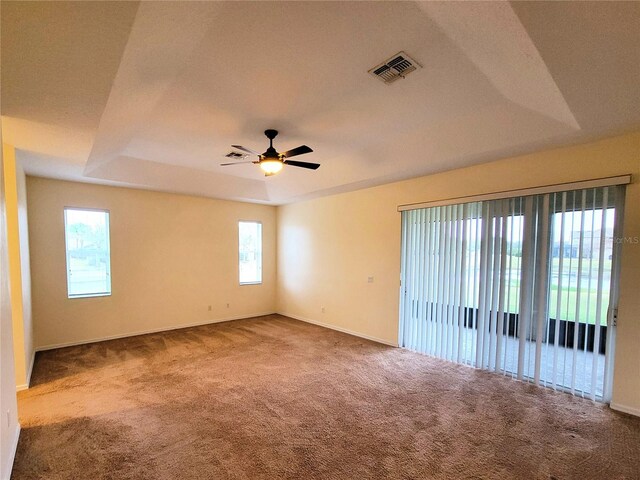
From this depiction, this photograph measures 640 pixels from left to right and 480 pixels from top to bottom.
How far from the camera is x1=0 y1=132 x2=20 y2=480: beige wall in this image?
189 centimetres

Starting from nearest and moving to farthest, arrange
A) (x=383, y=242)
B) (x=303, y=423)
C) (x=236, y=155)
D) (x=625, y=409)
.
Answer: (x=303, y=423) < (x=625, y=409) < (x=236, y=155) < (x=383, y=242)

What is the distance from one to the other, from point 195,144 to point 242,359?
3074mm

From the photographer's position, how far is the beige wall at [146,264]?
176 inches

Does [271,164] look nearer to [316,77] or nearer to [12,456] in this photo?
[316,77]

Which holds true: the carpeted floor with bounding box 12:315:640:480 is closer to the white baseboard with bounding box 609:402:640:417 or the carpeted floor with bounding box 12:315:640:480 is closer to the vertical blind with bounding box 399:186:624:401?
the white baseboard with bounding box 609:402:640:417

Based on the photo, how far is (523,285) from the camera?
3469 millimetres

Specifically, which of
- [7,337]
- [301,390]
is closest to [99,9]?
[7,337]

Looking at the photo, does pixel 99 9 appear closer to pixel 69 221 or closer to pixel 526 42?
pixel 526 42

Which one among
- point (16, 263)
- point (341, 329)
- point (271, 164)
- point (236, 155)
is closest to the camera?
point (16, 263)

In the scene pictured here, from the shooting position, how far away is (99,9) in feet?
4.56

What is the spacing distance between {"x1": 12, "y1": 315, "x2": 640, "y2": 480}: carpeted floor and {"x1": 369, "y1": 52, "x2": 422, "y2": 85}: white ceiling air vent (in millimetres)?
2982

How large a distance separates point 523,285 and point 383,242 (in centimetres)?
209

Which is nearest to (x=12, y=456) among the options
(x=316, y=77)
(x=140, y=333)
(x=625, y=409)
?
(x=140, y=333)

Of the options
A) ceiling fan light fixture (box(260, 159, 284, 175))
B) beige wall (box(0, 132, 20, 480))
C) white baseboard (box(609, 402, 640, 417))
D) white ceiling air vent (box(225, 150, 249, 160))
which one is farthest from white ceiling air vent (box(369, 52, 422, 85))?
white baseboard (box(609, 402, 640, 417))
